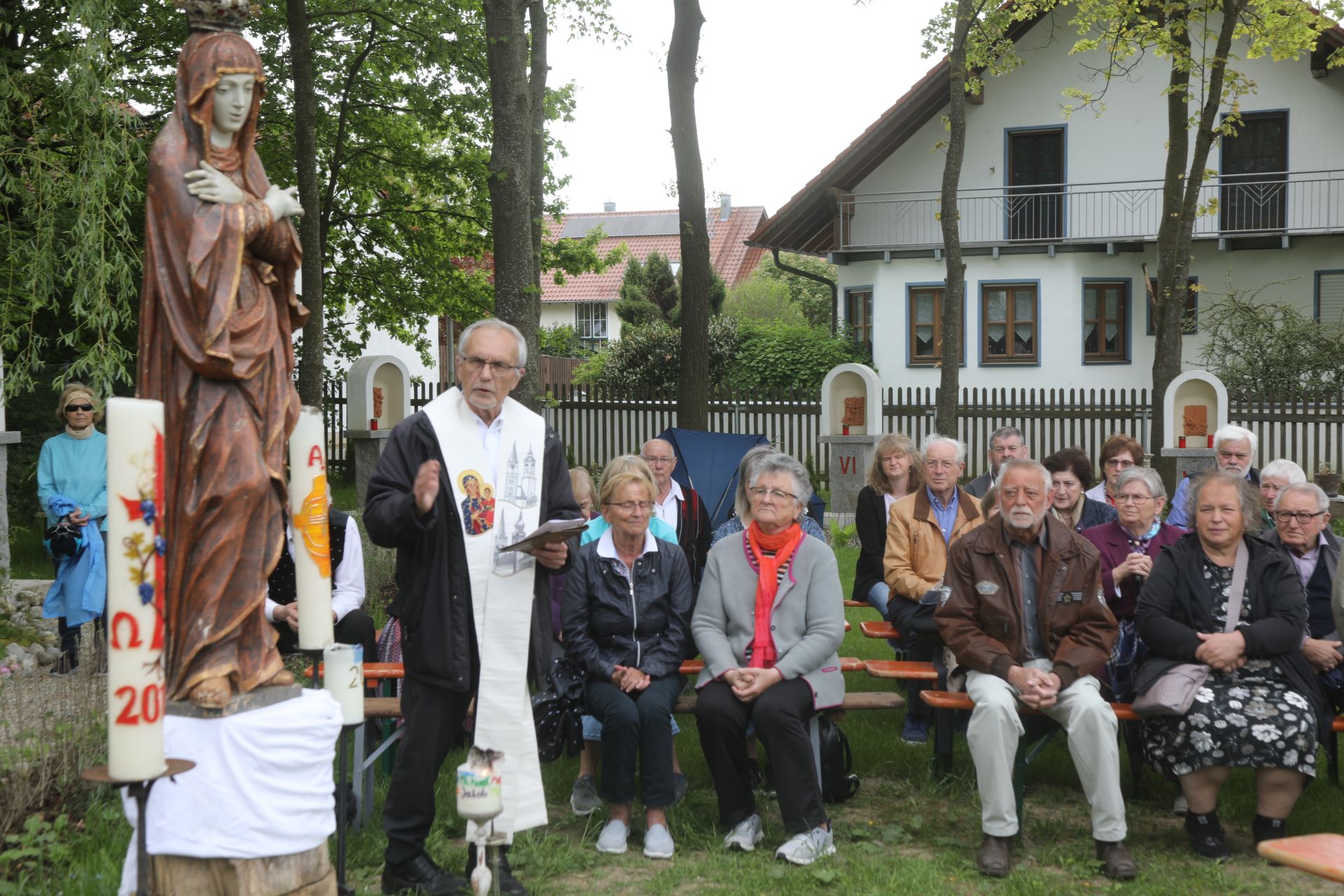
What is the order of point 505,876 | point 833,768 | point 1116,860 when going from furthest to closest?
point 833,768, point 1116,860, point 505,876

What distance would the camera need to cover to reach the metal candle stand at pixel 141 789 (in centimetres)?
310

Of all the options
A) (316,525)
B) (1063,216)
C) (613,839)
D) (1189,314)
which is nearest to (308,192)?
(613,839)

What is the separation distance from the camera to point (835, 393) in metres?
16.3

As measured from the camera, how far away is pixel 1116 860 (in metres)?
5.00

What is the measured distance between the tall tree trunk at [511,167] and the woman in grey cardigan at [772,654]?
12.5ft

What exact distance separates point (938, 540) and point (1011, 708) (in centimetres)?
178

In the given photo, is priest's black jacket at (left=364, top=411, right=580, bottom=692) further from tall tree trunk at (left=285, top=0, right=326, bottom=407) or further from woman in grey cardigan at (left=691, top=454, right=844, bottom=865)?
tall tree trunk at (left=285, top=0, right=326, bottom=407)

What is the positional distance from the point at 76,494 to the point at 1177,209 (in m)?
13.0

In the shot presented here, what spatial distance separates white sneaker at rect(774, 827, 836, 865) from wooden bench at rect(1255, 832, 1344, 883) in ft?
7.91

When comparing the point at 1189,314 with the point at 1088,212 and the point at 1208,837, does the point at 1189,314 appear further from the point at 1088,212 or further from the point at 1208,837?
the point at 1208,837

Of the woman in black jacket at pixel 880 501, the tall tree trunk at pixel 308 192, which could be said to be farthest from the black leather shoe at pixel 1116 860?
the tall tree trunk at pixel 308 192

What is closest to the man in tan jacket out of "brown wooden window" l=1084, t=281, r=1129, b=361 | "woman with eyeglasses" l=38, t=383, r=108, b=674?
"woman with eyeglasses" l=38, t=383, r=108, b=674

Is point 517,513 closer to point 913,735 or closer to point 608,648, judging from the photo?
point 608,648

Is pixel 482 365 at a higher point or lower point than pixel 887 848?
higher
